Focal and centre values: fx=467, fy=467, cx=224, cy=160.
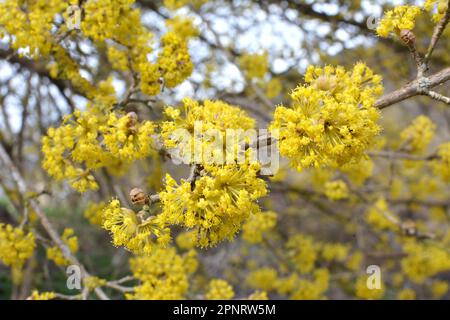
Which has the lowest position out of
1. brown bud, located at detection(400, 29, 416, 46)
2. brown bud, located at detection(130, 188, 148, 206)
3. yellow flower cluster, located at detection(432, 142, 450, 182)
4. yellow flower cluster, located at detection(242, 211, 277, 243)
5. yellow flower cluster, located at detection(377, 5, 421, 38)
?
brown bud, located at detection(130, 188, 148, 206)

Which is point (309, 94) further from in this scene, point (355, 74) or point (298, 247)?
point (298, 247)

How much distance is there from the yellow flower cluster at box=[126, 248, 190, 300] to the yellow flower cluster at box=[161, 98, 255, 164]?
114 centimetres

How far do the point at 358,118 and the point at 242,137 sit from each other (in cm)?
53

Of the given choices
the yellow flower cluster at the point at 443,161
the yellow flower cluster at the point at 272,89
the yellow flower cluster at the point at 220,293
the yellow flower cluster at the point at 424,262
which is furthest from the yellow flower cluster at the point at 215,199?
the yellow flower cluster at the point at 424,262

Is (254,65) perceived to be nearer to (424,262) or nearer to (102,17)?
(102,17)

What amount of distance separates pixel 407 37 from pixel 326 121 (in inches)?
21.7

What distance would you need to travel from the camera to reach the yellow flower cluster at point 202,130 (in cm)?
206

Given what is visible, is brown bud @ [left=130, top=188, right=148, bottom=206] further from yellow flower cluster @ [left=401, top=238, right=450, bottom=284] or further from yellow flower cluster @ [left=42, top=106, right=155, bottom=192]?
yellow flower cluster @ [left=401, top=238, right=450, bottom=284]

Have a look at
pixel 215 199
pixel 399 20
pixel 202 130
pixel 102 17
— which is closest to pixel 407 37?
pixel 399 20

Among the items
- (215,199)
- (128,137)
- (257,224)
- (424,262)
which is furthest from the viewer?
(424,262)

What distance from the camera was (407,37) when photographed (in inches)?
84.7

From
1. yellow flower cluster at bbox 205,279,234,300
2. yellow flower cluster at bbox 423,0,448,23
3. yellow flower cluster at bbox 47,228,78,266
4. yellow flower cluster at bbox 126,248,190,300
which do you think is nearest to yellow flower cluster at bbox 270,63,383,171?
yellow flower cluster at bbox 423,0,448,23

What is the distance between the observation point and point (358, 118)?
2.06 metres

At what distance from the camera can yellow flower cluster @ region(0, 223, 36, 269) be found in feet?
9.88
